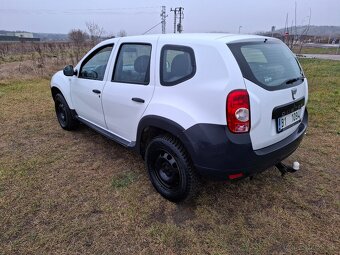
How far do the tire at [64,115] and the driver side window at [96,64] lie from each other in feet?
2.70

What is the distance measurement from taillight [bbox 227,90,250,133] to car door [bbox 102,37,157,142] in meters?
0.87

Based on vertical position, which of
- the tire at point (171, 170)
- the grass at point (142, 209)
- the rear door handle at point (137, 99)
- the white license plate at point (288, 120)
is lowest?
the grass at point (142, 209)

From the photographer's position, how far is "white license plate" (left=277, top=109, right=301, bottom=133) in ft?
7.77

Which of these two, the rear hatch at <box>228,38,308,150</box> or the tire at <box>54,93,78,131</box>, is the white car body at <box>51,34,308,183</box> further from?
the tire at <box>54,93,78,131</box>

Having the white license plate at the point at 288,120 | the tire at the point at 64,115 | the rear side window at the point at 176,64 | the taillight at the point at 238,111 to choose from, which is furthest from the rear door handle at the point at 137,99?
the tire at the point at 64,115

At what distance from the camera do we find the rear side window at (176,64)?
2289mm

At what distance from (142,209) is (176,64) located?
1440 mm

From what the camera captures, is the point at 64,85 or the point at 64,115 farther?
the point at 64,115

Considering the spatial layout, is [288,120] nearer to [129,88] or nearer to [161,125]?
[161,125]

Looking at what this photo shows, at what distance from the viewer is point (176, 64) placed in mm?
2424

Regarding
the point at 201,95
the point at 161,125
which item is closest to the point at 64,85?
the point at 161,125

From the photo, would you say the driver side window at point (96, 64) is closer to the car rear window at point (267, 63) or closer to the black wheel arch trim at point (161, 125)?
the black wheel arch trim at point (161, 125)

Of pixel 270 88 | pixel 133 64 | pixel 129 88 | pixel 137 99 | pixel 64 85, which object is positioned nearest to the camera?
pixel 270 88

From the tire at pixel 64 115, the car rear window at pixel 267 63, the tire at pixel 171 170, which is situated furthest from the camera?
the tire at pixel 64 115
